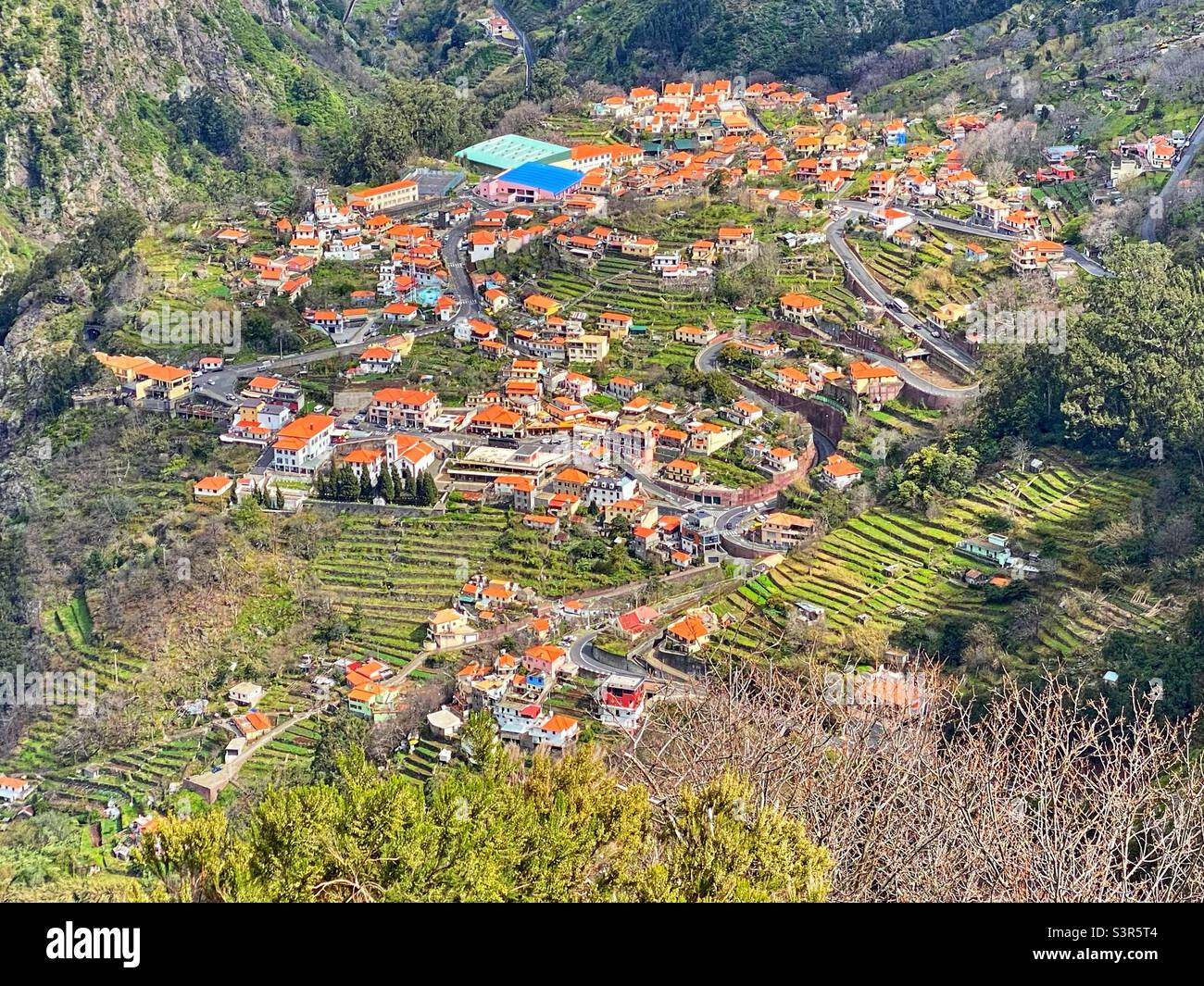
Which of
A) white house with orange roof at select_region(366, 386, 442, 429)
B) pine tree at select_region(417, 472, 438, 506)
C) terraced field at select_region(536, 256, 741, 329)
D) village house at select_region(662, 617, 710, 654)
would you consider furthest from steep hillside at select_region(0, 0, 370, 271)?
village house at select_region(662, 617, 710, 654)

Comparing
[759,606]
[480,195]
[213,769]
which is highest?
[480,195]

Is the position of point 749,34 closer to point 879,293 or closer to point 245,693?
point 879,293

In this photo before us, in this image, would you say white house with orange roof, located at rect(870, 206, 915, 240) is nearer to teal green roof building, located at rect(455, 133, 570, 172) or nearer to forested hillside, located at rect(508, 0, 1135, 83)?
teal green roof building, located at rect(455, 133, 570, 172)

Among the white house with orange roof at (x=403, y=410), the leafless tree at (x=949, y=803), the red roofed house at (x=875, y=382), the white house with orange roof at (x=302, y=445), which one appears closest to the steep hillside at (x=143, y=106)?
the white house with orange roof at (x=403, y=410)

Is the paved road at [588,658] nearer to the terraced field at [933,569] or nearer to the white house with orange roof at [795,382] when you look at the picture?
the terraced field at [933,569]
